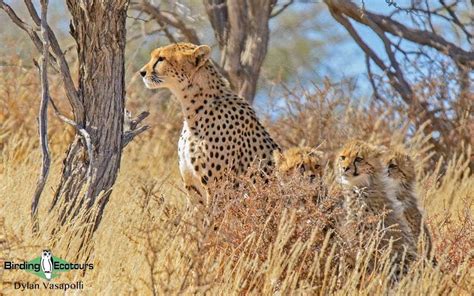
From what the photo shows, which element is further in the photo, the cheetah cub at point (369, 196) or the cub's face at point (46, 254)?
the cheetah cub at point (369, 196)

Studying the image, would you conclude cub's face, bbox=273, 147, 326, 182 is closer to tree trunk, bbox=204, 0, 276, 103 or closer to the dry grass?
the dry grass

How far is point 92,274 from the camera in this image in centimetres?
410

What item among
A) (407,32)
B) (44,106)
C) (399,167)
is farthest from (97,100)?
(407,32)

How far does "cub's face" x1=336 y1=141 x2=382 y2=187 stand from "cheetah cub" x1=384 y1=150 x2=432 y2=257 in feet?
0.34

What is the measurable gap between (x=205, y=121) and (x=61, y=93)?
10.3 feet

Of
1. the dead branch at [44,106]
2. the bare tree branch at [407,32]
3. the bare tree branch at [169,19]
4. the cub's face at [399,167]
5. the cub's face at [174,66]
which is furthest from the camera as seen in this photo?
the bare tree branch at [169,19]

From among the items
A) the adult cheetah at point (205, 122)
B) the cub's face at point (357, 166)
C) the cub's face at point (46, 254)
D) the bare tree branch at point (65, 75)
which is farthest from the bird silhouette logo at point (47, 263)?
the cub's face at point (357, 166)

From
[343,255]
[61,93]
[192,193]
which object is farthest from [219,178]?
[61,93]

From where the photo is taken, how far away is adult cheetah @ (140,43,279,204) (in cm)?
515

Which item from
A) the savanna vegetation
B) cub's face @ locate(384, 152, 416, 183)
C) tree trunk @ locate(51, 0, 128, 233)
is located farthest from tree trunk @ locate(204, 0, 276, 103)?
tree trunk @ locate(51, 0, 128, 233)

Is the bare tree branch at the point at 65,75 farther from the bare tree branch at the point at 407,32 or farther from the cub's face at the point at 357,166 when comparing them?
the bare tree branch at the point at 407,32

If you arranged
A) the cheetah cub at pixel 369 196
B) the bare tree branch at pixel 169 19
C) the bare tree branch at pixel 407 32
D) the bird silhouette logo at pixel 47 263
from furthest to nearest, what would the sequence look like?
the bare tree branch at pixel 169 19
the bare tree branch at pixel 407 32
the cheetah cub at pixel 369 196
the bird silhouette logo at pixel 47 263

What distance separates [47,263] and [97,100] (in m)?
0.97

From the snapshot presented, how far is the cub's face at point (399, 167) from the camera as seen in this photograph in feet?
15.7
